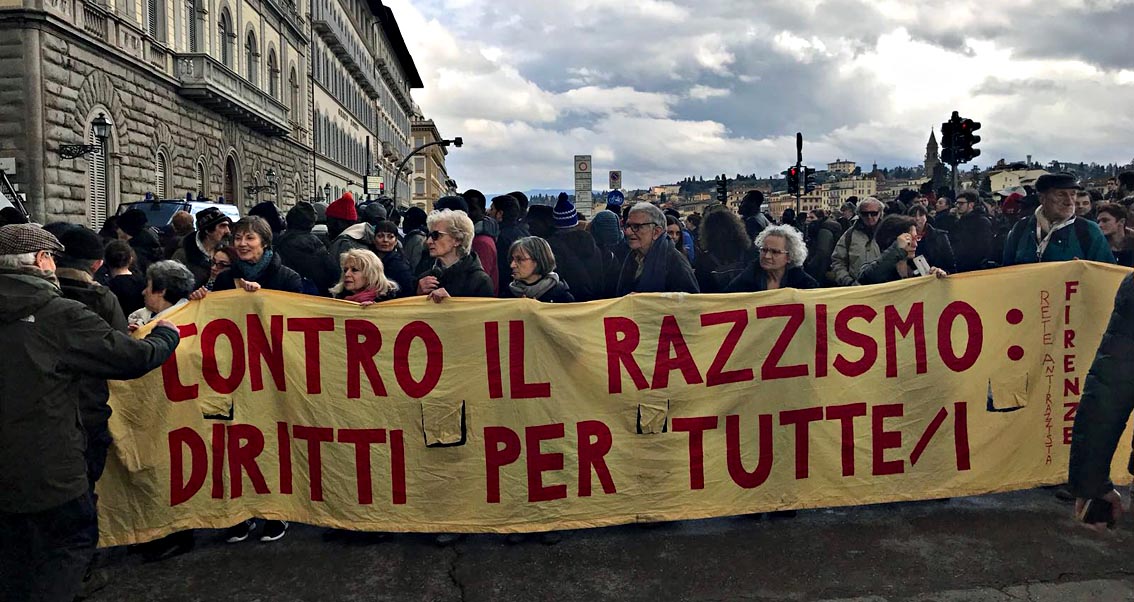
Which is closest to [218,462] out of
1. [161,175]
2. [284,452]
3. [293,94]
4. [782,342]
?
[284,452]

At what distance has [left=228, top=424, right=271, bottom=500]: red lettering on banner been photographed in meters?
4.42

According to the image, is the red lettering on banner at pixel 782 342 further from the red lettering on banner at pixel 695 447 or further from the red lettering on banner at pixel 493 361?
the red lettering on banner at pixel 493 361

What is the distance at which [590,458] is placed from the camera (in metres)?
4.46

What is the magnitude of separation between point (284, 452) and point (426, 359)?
2.88ft

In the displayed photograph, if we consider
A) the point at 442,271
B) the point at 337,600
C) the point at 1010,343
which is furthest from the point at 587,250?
the point at 337,600

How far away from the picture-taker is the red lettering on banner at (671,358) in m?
4.52

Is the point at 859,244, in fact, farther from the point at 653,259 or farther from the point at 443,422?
the point at 443,422

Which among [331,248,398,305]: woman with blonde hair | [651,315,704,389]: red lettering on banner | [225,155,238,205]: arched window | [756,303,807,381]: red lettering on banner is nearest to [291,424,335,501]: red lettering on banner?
[331,248,398,305]: woman with blonde hair

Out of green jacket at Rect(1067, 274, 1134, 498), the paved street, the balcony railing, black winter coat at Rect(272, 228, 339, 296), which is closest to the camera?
green jacket at Rect(1067, 274, 1134, 498)

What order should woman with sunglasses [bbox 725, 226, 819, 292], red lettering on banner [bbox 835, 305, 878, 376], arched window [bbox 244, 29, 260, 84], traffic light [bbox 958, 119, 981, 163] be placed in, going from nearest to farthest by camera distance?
1. red lettering on banner [bbox 835, 305, 878, 376]
2. woman with sunglasses [bbox 725, 226, 819, 292]
3. traffic light [bbox 958, 119, 981, 163]
4. arched window [bbox 244, 29, 260, 84]

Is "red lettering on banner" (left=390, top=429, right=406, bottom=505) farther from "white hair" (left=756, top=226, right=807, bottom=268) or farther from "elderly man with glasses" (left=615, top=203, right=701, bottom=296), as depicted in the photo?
"white hair" (left=756, top=226, right=807, bottom=268)

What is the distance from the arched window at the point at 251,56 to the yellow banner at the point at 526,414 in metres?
31.0

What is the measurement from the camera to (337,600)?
3.75 metres

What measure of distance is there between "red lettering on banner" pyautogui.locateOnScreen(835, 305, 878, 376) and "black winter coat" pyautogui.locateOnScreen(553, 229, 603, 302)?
2.19 meters
